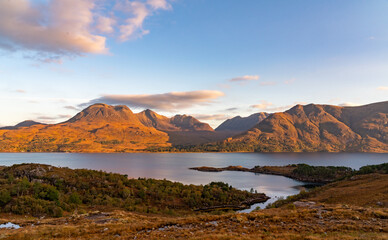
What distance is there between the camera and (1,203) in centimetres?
4509

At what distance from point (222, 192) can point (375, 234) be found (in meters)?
81.6

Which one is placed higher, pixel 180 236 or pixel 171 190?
pixel 180 236

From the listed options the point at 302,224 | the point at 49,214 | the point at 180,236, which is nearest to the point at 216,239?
the point at 180,236

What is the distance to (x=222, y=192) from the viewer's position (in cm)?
9569

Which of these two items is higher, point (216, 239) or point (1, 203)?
point (216, 239)

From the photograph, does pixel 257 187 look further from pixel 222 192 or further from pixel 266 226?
pixel 266 226

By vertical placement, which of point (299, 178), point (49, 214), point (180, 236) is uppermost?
point (180, 236)

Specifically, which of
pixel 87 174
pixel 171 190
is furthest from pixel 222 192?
pixel 87 174

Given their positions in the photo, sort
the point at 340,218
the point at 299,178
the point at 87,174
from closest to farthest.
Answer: the point at 340,218 < the point at 87,174 < the point at 299,178

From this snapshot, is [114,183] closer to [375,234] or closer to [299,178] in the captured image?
[375,234]

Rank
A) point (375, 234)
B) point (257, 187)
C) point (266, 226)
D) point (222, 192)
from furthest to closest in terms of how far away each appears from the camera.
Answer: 1. point (257, 187)
2. point (222, 192)
3. point (266, 226)
4. point (375, 234)

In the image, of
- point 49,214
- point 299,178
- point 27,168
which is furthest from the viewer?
point 299,178

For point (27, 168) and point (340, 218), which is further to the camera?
point (27, 168)

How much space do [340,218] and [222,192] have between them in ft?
251
